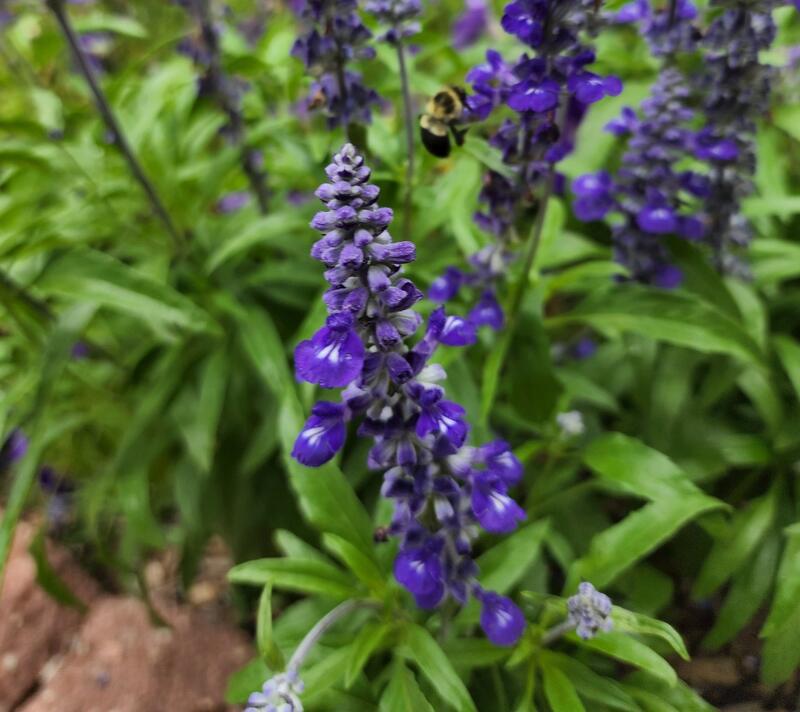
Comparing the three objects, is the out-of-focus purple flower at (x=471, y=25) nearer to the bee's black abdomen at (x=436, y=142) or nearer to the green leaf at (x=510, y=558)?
the bee's black abdomen at (x=436, y=142)

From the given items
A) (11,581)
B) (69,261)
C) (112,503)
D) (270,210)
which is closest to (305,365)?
(69,261)

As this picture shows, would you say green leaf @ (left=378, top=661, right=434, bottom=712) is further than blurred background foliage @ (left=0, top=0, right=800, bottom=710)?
No

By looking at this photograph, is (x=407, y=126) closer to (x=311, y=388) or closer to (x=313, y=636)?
Answer: (x=311, y=388)

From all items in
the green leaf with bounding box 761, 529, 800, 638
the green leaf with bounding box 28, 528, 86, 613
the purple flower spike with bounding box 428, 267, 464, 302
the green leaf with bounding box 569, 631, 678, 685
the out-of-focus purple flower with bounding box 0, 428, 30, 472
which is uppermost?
the purple flower spike with bounding box 428, 267, 464, 302

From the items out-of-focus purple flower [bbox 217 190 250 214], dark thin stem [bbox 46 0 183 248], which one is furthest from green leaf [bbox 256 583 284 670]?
out-of-focus purple flower [bbox 217 190 250 214]

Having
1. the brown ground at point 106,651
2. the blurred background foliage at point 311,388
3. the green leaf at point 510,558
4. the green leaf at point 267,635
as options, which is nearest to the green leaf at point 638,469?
the blurred background foliage at point 311,388

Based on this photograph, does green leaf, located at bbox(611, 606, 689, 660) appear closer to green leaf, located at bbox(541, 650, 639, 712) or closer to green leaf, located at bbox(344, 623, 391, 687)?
green leaf, located at bbox(541, 650, 639, 712)

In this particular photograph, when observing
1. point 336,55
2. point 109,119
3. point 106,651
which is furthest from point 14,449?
point 336,55
